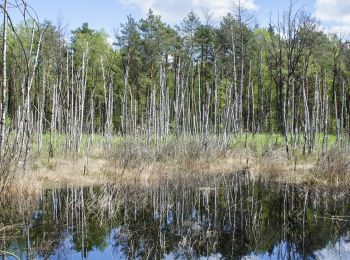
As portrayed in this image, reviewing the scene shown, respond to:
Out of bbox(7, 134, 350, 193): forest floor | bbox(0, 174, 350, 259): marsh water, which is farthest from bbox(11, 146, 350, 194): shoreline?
bbox(0, 174, 350, 259): marsh water

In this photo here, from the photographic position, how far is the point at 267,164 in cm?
1408

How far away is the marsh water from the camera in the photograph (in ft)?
20.1

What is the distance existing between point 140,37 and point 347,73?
1871 centimetres

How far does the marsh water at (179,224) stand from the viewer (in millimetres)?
6133

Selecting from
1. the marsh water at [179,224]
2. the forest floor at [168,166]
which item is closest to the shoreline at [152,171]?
the forest floor at [168,166]

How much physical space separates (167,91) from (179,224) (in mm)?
12099

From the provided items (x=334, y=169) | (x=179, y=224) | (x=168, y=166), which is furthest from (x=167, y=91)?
→ (x=179, y=224)

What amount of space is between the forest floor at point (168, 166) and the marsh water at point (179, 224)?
833 mm

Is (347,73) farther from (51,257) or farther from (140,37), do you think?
(51,257)

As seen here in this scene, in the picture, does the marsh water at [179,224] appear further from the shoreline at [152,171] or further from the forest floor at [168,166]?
the forest floor at [168,166]

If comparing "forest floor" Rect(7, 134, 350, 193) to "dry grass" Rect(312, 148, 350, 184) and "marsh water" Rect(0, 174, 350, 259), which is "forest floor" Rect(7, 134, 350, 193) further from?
"marsh water" Rect(0, 174, 350, 259)

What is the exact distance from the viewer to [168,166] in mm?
13961

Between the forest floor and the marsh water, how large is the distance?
833mm

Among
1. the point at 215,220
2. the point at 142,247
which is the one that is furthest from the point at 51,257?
the point at 215,220
